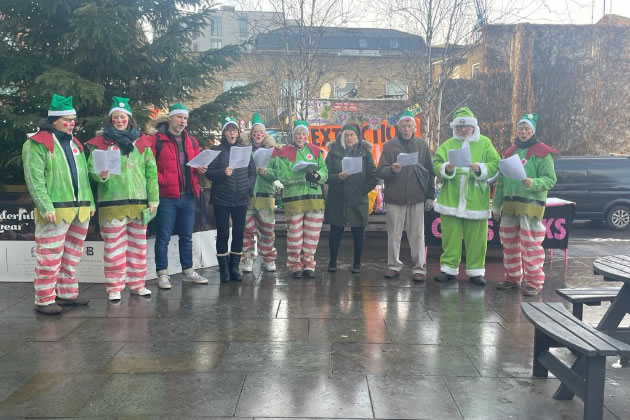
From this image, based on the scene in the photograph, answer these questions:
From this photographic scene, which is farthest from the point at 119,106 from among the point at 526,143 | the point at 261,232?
the point at 526,143

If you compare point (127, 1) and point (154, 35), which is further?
point (154, 35)

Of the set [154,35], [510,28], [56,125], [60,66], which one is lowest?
[56,125]

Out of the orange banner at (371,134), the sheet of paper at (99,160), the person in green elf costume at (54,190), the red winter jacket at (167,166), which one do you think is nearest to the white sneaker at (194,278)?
the red winter jacket at (167,166)

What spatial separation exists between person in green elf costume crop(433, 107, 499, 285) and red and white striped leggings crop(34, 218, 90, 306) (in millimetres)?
4031

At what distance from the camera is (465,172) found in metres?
7.11

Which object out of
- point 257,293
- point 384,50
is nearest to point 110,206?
point 257,293

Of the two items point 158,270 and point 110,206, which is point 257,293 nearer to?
point 158,270

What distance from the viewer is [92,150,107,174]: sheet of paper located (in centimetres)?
595

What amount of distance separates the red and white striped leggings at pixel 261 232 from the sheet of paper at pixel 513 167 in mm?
2899

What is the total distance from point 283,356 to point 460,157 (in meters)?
3.34

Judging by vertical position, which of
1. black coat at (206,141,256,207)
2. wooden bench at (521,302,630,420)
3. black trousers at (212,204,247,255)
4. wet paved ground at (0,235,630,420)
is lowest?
wet paved ground at (0,235,630,420)

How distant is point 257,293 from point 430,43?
30.3ft

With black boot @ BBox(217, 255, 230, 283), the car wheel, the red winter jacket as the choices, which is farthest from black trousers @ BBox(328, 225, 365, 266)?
the car wheel

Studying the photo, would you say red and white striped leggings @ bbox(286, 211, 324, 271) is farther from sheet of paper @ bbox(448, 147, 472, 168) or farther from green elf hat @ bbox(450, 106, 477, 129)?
green elf hat @ bbox(450, 106, 477, 129)
